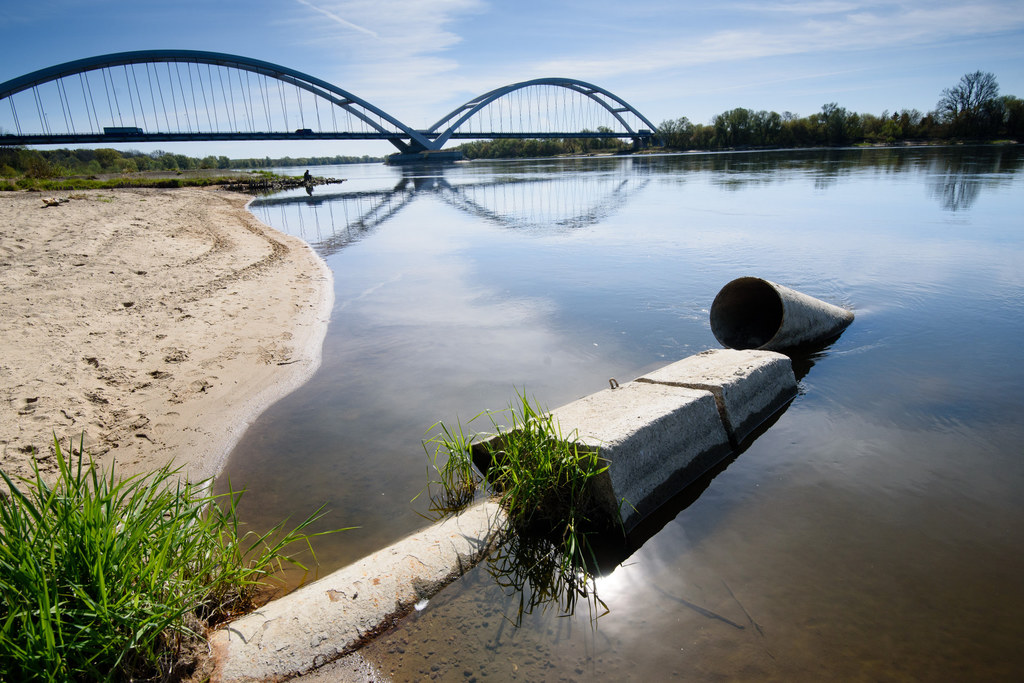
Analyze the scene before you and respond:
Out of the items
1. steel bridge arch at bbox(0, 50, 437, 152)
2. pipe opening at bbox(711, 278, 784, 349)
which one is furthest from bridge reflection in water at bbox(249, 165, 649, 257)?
steel bridge arch at bbox(0, 50, 437, 152)

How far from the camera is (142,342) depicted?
631cm

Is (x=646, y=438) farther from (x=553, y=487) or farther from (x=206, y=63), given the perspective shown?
(x=206, y=63)

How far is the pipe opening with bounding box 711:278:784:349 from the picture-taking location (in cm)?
682

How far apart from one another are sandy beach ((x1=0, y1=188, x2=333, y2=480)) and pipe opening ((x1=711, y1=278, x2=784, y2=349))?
4892 mm

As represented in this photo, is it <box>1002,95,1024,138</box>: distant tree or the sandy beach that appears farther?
<box>1002,95,1024,138</box>: distant tree

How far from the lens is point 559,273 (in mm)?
11023

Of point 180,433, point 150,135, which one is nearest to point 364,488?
point 180,433

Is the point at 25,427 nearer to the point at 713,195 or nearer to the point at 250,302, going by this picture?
the point at 250,302

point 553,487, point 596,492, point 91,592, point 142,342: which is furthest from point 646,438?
point 142,342

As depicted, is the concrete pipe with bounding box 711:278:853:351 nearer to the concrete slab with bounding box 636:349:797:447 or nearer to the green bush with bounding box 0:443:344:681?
the concrete slab with bounding box 636:349:797:447

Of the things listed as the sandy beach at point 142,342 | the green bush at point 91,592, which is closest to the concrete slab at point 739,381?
the green bush at point 91,592

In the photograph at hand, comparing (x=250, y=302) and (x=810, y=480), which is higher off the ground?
(x=250, y=302)

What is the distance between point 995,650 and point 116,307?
8864 mm

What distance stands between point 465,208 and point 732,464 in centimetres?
2170
